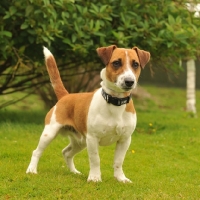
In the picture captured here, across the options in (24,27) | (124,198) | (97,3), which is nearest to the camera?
(124,198)

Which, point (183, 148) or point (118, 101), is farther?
point (183, 148)

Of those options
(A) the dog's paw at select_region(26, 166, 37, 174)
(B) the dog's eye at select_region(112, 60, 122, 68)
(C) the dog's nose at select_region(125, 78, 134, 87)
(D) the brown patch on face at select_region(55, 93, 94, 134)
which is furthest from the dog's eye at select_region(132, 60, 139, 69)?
(A) the dog's paw at select_region(26, 166, 37, 174)

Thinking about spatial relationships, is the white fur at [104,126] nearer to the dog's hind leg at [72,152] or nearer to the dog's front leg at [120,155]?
the dog's front leg at [120,155]

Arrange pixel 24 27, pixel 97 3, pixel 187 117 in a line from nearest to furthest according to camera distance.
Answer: pixel 24 27 → pixel 97 3 → pixel 187 117

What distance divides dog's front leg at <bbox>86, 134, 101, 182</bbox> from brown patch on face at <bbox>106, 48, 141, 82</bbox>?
759mm

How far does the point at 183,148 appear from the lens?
8.66 metres

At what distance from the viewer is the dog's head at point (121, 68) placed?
204 inches

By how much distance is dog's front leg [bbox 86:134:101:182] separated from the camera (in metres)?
5.64

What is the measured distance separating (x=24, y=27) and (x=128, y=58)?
350 centimetres

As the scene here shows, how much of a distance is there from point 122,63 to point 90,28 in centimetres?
361

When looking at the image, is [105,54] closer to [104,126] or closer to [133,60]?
[133,60]

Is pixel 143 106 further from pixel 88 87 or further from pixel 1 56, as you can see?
pixel 1 56

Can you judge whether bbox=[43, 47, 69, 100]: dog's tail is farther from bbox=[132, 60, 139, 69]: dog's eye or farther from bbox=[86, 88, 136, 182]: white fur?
bbox=[132, 60, 139, 69]: dog's eye

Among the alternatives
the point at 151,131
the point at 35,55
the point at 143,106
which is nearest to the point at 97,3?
the point at 35,55
